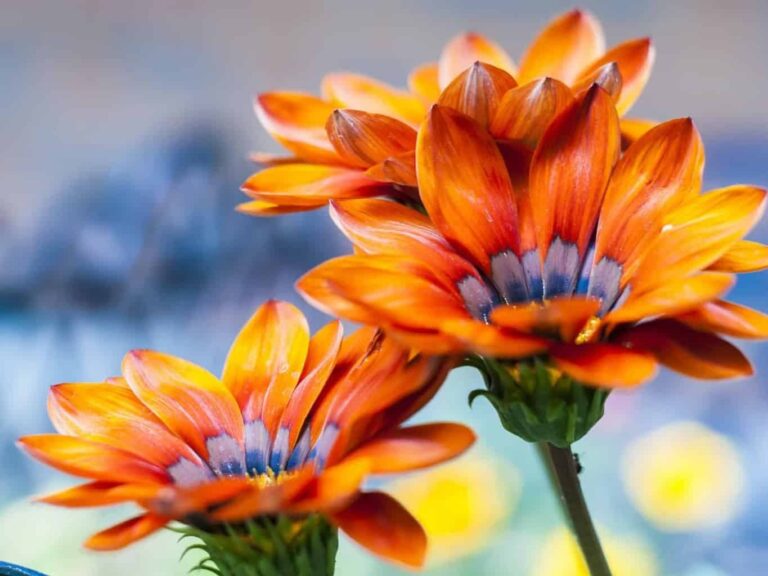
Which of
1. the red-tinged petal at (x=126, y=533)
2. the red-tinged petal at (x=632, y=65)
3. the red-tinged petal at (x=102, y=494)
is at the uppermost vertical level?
the red-tinged petal at (x=632, y=65)

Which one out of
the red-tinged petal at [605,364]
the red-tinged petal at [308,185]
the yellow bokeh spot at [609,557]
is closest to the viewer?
the red-tinged petal at [605,364]

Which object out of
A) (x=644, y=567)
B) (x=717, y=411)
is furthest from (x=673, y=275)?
(x=717, y=411)

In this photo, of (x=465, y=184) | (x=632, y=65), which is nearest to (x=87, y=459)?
(x=465, y=184)

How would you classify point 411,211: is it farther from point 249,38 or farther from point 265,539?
point 249,38

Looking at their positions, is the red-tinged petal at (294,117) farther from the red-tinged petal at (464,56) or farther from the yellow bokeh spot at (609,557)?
the yellow bokeh spot at (609,557)

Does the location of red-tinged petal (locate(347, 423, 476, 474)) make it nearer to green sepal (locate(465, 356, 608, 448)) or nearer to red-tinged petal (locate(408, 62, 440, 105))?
green sepal (locate(465, 356, 608, 448))

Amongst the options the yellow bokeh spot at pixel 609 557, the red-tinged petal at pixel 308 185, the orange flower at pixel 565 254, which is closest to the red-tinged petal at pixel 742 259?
the orange flower at pixel 565 254
